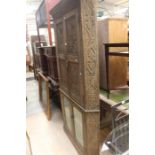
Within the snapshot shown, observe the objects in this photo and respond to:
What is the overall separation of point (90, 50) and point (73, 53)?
0.34 metres

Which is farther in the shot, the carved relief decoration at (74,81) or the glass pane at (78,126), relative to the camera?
the glass pane at (78,126)

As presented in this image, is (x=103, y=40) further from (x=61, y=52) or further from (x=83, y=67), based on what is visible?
(x=83, y=67)

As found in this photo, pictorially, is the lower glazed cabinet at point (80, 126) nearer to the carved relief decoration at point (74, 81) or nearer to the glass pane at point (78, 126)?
the glass pane at point (78, 126)

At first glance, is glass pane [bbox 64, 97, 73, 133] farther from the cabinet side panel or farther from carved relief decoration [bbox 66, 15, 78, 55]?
the cabinet side panel

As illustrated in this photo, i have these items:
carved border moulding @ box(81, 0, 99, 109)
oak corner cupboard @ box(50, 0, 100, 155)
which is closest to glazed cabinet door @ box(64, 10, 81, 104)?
oak corner cupboard @ box(50, 0, 100, 155)

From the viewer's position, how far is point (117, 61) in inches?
132

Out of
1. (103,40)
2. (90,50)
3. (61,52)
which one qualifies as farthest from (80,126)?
(103,40)

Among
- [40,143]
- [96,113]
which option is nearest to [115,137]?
[96,113]

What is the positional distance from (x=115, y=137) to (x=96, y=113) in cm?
49

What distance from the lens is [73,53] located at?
2.00m

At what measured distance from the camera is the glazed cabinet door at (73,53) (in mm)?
1844

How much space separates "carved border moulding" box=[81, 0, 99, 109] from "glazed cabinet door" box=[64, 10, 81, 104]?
5.2 inches

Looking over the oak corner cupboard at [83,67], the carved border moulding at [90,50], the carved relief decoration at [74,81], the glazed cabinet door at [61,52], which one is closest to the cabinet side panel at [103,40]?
the glazed cabinet door at [61,52]
